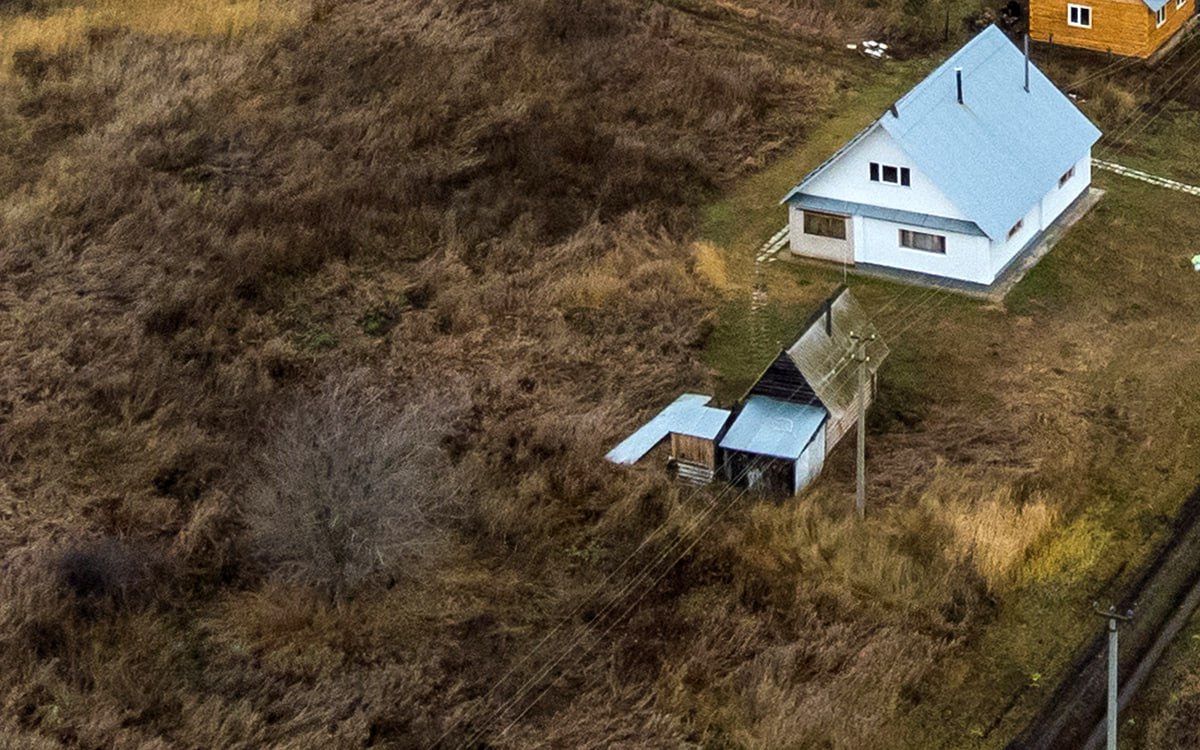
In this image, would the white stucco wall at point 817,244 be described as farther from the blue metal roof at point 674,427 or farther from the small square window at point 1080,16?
the small square window at point 1080,16

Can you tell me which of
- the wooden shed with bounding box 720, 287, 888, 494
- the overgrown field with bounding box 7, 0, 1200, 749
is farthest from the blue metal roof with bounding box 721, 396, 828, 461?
the overgrown field with bounding box 7, 0, 1200, 749

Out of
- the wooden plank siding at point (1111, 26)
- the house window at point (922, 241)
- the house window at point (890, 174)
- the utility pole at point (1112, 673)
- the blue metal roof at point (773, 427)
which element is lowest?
the wooden plank siding at point (1111, 26)

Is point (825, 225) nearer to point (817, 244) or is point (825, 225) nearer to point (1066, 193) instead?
point (817, 244)

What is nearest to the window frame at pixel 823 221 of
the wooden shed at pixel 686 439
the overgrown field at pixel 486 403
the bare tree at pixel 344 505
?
the overgrown field at pixel 486 403

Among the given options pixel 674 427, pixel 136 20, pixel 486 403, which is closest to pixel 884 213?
pixel 674 427

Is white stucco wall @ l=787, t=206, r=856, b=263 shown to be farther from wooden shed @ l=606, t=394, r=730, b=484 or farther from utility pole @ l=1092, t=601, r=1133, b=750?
utility pole @ l=1092, t=601, r=1133, b=750
